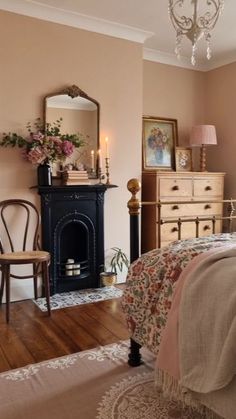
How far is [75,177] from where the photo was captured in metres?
3.53

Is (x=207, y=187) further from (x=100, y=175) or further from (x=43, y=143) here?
(x=43, y=143)

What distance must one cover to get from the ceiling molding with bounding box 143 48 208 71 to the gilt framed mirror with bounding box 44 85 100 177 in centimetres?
127

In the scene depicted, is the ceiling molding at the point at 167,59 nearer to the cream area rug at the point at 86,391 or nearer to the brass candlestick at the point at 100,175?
the brass candlestick at the point at 100,175

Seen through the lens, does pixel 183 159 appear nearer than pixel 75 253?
No

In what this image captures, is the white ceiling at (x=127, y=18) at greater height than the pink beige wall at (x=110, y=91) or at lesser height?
greater

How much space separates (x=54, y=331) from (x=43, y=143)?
1.65 metres

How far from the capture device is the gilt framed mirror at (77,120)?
11.5ft

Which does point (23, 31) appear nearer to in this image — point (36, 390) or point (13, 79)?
point (13, 79)

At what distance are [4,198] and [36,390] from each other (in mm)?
1838

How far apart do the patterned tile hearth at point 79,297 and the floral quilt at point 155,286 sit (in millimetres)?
1420

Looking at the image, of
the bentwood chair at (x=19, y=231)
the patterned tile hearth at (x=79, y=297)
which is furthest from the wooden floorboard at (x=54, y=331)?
the bentwood chair at (x=19, y=231)

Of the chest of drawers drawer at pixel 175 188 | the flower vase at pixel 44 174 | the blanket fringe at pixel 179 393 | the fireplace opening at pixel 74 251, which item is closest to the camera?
the blanket fringe at pixel 179 393

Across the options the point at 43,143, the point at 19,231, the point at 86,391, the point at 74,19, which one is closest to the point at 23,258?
the point at 19,231

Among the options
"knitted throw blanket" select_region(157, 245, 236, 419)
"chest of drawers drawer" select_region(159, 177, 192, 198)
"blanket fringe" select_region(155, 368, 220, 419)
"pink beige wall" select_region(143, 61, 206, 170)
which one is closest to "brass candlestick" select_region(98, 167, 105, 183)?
"chest of drawers drawer" select_region(159, 177, 192, 198)
